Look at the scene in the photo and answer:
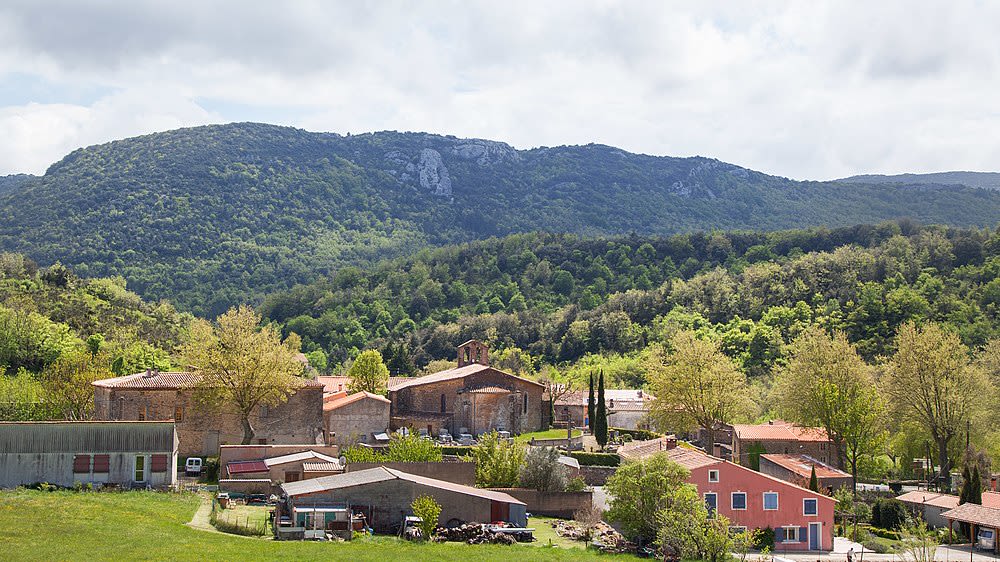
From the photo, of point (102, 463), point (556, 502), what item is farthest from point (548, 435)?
point (102, 463)

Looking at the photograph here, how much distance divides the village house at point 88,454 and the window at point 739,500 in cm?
2659

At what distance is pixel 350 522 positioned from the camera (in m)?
38.2

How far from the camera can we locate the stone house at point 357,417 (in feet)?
195

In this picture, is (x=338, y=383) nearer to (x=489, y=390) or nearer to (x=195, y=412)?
(x=489, y=390)

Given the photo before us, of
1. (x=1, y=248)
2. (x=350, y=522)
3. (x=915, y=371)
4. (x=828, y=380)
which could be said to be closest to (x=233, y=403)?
(x=350, y=522)

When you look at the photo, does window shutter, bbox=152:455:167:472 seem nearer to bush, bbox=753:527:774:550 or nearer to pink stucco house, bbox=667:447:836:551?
pink stucco house, bbox=667:447:836:551

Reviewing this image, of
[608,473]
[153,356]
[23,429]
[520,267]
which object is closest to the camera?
[23,429]

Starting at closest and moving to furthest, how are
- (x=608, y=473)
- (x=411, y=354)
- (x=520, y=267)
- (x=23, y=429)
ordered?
1. (x=23, y=429)
2. (x=608, y=473)
3. (x=411, y=354)
4. (x=520, y=267)

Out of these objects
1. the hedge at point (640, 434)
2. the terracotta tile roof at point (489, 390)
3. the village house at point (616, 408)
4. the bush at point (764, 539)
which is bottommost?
the bush at point (764, 539)

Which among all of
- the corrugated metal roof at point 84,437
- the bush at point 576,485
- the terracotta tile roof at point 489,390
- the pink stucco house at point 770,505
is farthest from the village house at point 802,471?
the corrugated metal roof at point 84,437

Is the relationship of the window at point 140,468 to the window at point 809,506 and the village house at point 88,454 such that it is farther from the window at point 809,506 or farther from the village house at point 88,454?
the window at point 809,506

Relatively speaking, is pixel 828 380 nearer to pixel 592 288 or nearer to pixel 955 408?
pixel 955 408

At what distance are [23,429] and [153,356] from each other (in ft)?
111

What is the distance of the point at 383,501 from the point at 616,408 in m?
43.1
